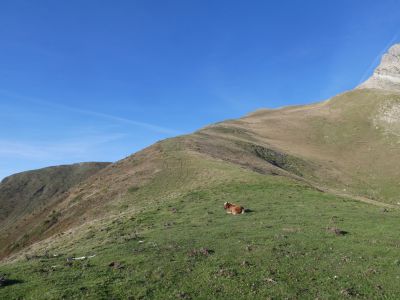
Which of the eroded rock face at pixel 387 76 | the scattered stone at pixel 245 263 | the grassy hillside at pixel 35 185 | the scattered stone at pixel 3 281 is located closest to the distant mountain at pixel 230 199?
the scattered stone at pixel 245 263

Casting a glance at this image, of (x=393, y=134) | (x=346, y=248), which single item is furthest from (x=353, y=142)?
(x=346, y=248)

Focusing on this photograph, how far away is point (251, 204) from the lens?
39688 millimetres

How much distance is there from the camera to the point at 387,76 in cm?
16450

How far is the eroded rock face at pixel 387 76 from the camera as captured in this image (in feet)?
504

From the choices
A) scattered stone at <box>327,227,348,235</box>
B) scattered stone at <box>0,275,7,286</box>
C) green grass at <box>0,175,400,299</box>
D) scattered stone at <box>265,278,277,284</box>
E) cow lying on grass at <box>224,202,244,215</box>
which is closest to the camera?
green grass at <box>0,175,400,299</box>

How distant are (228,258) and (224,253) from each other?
0.94 metres

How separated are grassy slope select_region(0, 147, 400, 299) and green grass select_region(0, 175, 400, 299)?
62 millimetres

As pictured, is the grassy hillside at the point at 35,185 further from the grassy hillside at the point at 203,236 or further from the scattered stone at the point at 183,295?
the scattered stone at the point at 183,295

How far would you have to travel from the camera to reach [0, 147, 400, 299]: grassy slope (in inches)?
768

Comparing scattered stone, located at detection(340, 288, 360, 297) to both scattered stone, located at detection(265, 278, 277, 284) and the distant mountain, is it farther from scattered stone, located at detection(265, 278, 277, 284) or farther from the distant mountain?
scattered stone, located at detection(265, 278, 277, 284)

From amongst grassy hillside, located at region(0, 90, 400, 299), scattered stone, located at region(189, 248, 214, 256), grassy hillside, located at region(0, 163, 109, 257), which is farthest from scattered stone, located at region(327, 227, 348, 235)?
grassy hillside, located at region(0, 163, 109, 257)

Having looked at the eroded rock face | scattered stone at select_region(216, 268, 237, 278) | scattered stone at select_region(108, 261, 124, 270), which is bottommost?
scattered stone at select_region(216, 268, 237, 278)

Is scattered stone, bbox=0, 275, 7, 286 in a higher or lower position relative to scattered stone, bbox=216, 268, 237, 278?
higher

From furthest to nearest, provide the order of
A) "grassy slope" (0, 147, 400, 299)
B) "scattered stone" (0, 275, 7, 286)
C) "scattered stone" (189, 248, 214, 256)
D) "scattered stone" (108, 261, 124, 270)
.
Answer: "scattered stone" (189, 248, 214, 256), "scattered stone" (108, 261, 124, 270), "scattered stone" (0, 275, 7, 286), "grassy slope" (0, 147, 400, 299)
